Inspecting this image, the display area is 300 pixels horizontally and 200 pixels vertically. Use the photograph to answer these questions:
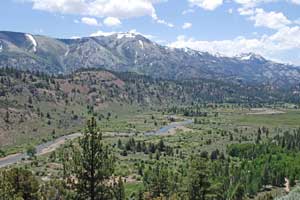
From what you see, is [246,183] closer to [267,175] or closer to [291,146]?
[267,175]

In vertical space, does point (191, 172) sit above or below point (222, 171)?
above

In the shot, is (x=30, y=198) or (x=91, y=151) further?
(x=30, y=198)

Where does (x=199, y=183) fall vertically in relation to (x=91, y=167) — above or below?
below

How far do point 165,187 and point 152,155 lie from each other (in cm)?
11110

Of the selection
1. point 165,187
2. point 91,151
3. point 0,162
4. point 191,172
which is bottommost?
point 0,162

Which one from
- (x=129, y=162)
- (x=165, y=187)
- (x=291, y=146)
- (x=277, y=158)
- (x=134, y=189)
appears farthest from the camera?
(x=291, y=146)

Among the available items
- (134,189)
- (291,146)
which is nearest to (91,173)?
(134,189)

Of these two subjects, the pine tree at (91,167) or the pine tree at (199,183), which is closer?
the pine tree at (91,167)

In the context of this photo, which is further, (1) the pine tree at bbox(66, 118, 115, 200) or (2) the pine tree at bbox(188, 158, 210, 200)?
(2) the pine tree at bbox(188, 158, 210, 200)

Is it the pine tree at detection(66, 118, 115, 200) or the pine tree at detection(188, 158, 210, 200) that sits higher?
the pine tree at detection(66, 118, 115, 200)

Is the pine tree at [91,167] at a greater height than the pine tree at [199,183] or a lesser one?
greater

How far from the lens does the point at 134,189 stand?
121062mm

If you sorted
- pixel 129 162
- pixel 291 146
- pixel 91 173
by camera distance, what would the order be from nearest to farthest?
1. pixel 91 173
2. pixel 129 162
3. pixel 291 146

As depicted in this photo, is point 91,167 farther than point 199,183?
No
